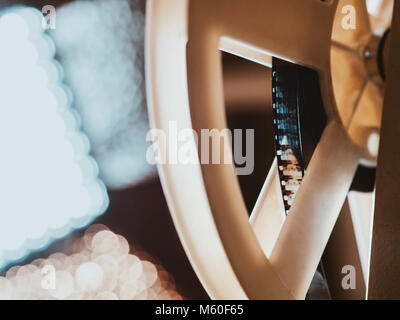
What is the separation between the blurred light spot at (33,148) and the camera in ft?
3.53

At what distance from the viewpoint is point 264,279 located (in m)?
1.04

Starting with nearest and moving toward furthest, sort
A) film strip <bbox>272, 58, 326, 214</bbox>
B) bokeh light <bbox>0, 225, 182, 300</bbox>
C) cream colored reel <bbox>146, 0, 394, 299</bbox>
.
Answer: cream colored reel <bbox>146, 0, 394, 299</bbox> → bokeh light <bbox>0, 225, 182, 300</bbox> → film strip <bbox>272, 58, 326, 214</bbox>

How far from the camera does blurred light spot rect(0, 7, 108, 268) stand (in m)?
1.08

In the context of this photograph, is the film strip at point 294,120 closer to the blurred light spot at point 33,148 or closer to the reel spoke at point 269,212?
the reel spoke at point 269,212

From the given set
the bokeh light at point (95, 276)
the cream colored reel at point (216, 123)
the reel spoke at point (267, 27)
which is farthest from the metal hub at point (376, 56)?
the bokeh light at point (95, 276)

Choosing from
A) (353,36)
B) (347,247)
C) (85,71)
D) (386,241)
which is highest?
(353,36)

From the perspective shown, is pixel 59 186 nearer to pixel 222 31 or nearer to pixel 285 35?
pixel 222 31

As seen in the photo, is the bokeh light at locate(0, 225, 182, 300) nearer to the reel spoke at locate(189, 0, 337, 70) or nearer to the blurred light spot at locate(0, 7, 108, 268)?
the blurred light spot at locate(0, 7, 108, 268)

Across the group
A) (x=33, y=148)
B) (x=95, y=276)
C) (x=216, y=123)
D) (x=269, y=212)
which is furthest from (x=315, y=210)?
(x=33, y=148)

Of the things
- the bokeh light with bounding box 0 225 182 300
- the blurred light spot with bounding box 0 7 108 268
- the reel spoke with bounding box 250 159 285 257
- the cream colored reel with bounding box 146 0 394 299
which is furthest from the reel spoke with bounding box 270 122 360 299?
the blurred light spot with bounding box 0 7 108 268

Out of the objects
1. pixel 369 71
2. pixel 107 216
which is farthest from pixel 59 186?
pixel 369 71

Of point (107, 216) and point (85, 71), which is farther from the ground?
point (85, 71)

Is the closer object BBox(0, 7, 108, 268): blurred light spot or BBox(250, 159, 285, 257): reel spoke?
BBox(0, 7, 108, 268): blurred light spot

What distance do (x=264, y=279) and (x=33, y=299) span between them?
18.7 inches
